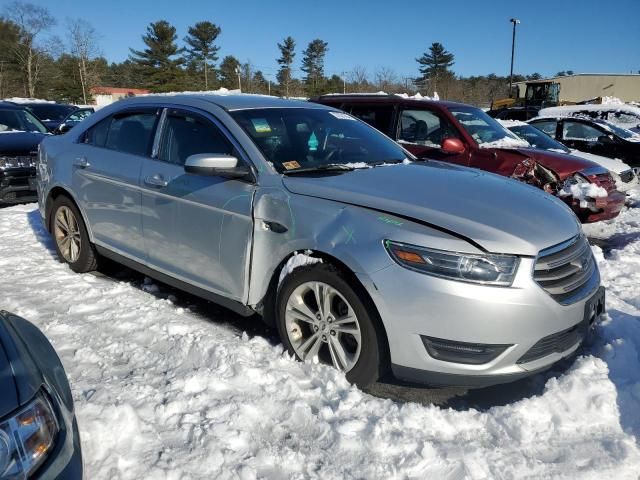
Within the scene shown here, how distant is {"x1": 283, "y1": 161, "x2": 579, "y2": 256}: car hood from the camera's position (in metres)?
2.69

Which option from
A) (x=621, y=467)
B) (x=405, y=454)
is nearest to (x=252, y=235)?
(x=405, y=454)

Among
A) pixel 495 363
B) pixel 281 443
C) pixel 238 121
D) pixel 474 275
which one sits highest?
pixel 238 121

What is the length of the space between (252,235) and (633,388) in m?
2.27

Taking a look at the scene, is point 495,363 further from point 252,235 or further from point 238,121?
point 238,121

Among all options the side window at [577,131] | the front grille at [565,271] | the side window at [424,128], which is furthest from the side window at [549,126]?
the front grille at [565,271]

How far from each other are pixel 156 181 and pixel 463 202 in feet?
7.14

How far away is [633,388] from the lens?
2881 mm

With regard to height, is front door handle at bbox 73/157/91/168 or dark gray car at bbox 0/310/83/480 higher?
front door handle at bbox 73/157/91/168

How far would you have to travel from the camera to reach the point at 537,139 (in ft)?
28.2

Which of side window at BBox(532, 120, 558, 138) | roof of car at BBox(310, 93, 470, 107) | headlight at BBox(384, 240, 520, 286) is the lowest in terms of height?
headlight at BBox(384, 240, 520, 286)

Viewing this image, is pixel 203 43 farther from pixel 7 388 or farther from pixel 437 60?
pixel 7 388

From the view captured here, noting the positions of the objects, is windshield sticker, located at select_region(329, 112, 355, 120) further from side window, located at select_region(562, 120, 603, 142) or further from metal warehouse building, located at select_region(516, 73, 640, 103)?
metal warehouse building, located at select_region(516, 73, 640, 103)

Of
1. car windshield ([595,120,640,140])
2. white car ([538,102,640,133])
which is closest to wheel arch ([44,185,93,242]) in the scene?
car windshield ([595,120,640,140])

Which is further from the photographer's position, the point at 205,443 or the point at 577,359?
the point at 577,359
